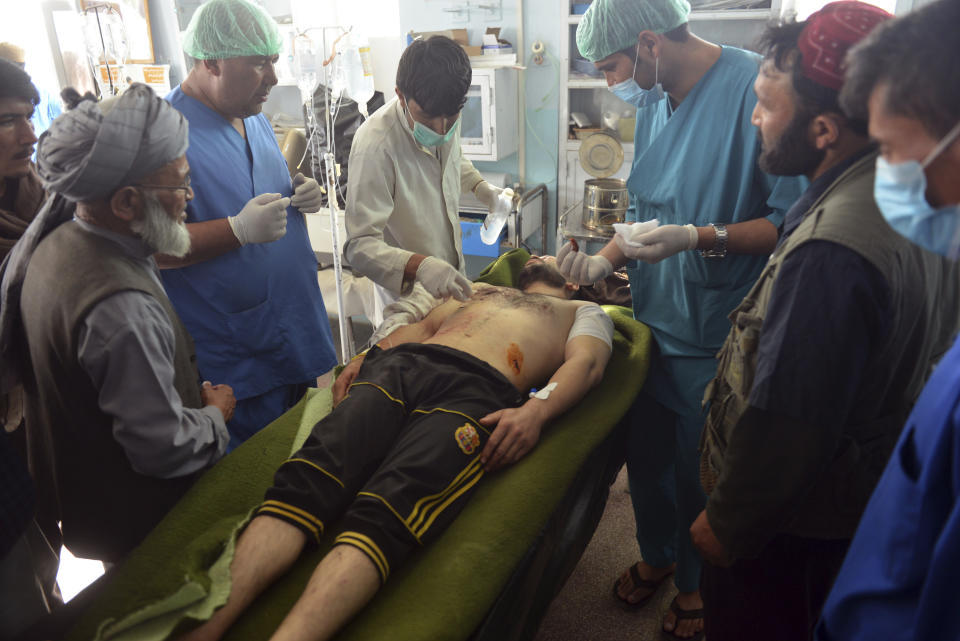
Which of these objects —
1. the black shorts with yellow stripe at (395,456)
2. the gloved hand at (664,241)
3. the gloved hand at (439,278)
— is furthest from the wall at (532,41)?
the black shorts with yellow stripe at (395,456)

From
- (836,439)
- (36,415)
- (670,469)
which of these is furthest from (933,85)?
(36,415)

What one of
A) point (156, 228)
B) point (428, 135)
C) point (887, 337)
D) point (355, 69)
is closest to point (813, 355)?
point (887, 337)

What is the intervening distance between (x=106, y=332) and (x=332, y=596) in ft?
2.10

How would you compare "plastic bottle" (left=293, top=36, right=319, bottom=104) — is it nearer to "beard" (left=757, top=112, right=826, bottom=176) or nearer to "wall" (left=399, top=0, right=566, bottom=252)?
"wall" (left=399, top=0, right=566, bottom=252)

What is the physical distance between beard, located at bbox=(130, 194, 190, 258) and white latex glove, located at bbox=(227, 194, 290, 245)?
48cm

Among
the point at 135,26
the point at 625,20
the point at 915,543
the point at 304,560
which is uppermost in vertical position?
the point at 135,26

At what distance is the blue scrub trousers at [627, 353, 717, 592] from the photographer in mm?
1829

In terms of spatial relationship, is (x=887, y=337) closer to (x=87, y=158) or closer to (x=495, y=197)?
(x=87, y=158)

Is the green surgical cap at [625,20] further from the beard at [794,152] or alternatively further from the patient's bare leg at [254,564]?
the patient's bare leg at [254,564]

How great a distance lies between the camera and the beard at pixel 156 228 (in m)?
1.28

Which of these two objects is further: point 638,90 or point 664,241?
point 638,90

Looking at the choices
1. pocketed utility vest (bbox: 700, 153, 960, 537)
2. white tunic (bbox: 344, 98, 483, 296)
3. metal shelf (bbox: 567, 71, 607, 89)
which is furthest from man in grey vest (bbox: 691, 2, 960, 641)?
metal shelf (bbox: 567, 71, 607, 89)

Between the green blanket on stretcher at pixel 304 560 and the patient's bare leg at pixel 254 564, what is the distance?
3 cm

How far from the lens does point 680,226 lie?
1.70 meters
